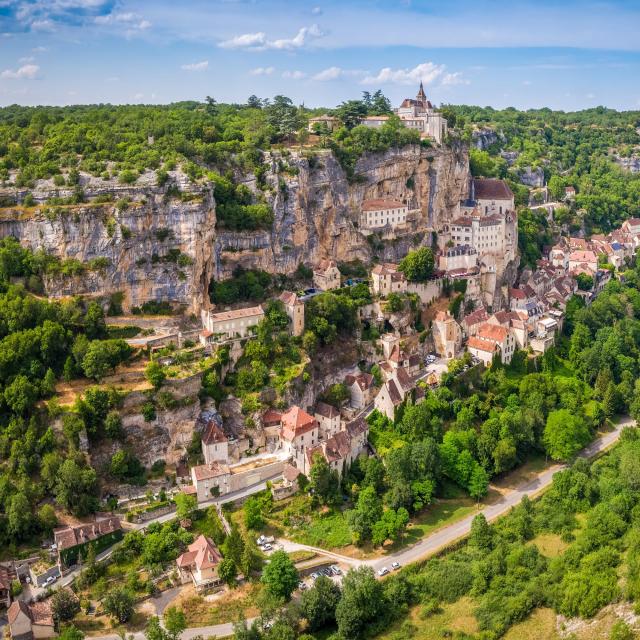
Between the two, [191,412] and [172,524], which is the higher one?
[191,412]

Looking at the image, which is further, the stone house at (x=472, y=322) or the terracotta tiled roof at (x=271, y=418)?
the stone house at (x=472, y=322)

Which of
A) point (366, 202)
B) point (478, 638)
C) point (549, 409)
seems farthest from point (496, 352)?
point (478, 638)

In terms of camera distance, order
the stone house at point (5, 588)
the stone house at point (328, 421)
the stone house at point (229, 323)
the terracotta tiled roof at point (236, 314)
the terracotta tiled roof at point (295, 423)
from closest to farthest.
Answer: the stone house at point (5, 588), the terracotta tiled roof at point (295, 423), the stone house at point (328, 421), the stone house at point (229, 323), the terracotta tiled roof at point (236, 314)

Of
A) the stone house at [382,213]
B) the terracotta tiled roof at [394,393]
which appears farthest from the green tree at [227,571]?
the stone house at [382,213]

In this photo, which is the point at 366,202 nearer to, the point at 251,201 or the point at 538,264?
the point at 251,201

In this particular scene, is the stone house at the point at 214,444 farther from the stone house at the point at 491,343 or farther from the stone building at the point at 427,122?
the stone building at the point at 427,122

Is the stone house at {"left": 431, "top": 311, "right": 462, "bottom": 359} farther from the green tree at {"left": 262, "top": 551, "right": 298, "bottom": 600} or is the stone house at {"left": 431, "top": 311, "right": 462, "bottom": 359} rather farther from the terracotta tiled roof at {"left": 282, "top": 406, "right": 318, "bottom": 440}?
the green tree at {"left": 262, "top": 551, "right": 298, "bottom": 600}
